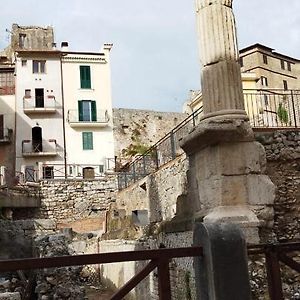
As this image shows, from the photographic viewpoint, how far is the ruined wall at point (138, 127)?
42.5 m

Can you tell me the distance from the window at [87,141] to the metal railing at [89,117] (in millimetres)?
1029

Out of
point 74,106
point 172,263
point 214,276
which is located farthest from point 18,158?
point 214,276

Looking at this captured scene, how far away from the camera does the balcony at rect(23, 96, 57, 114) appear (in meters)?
36.3

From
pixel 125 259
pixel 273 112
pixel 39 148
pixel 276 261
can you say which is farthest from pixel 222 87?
pixel 39 148

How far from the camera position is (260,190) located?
7.15m

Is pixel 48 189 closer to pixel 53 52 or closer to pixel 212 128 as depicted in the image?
pixel 53 52

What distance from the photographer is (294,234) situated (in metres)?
7.69

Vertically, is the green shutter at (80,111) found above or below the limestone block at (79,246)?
above

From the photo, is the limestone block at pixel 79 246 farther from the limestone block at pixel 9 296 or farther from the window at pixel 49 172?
the window at pixel 49 172

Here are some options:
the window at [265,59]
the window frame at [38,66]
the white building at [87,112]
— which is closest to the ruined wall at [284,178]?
the white building at [87,112]

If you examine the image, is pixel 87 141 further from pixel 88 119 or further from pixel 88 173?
pixel 88 173

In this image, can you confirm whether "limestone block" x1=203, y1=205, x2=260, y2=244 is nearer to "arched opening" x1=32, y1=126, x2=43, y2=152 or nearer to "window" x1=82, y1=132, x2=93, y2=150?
"arched opening" x1=32, y1=126, x2=43, y2=152

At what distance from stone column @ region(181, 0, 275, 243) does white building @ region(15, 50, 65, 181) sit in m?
28.9

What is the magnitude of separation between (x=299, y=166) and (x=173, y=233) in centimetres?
260
